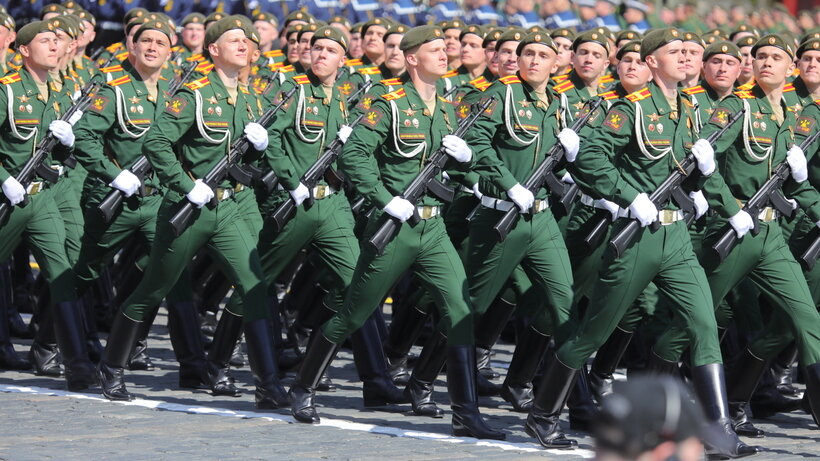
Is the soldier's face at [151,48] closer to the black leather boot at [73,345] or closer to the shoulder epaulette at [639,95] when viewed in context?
the black leather boot at [73,345]

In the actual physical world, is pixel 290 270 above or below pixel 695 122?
below

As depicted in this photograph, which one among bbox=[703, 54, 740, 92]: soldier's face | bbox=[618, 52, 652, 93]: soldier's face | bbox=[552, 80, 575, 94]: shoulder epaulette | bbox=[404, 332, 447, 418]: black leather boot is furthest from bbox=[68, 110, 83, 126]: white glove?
bbox=[703, 54, 740, 92]: soldier's face

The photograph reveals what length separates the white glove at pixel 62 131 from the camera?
8.77m

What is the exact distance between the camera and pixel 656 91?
24.6ft

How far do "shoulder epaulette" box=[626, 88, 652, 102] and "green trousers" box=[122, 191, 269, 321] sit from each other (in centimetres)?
202

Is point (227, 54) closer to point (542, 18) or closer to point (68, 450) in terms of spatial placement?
point (68, 450)

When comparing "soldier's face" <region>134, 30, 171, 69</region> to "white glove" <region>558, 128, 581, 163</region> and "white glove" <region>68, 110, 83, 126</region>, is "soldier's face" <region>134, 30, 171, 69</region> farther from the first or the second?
"white glove" <region>558, 128, 581, 163</region>

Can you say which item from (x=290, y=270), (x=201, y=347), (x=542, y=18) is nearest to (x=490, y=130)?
(x=201, y=347)

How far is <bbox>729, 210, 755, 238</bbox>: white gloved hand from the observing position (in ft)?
24.8

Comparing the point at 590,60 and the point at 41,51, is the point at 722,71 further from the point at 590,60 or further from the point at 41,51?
the point at 41,51

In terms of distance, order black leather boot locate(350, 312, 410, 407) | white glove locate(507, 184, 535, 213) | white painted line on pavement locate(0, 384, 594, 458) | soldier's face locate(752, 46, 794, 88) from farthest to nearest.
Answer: black leather boot locate(350, 312, 410, 407), soldier's face locate(752, 46, 794, 88), white glove locate(507, 184, 535, 213), white painted line on pavement locate(0, 384, 594, 458)

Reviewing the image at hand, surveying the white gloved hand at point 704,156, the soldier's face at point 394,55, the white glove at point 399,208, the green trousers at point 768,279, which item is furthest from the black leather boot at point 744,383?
the soldier's face at point 394,55

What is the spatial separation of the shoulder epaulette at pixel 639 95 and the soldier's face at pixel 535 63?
791mm

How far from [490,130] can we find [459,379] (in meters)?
1.23
